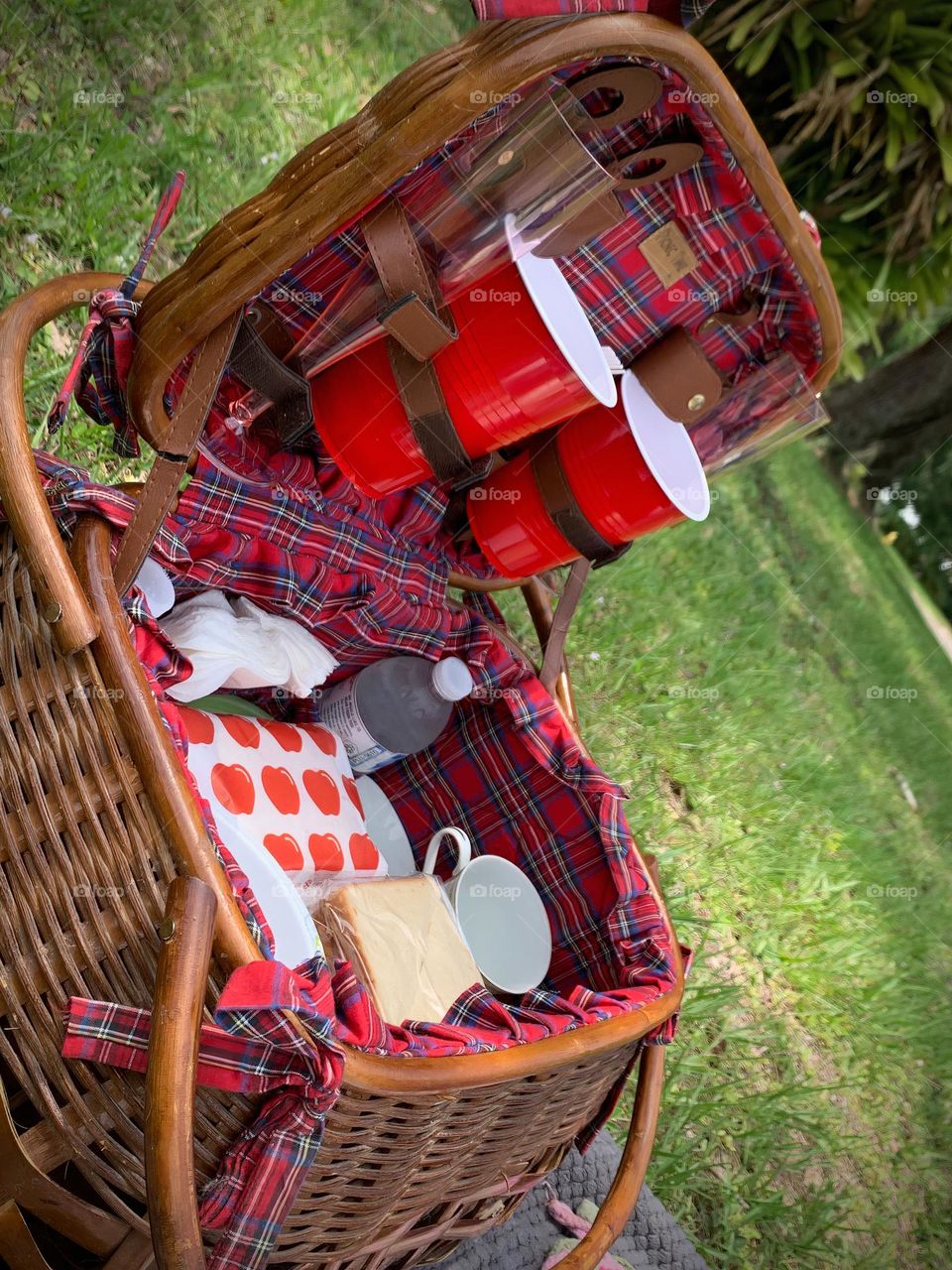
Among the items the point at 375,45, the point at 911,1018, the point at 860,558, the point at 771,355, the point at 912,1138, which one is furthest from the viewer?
the point at 860,558

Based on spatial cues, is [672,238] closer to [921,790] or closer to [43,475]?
[43,475]

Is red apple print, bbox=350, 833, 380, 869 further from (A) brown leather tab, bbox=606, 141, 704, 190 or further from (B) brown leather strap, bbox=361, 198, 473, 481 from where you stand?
(A) brown leather tab, bbox=606, 141, 704, 190

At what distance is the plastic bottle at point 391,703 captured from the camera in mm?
1422

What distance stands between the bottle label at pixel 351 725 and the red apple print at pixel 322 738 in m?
0.02

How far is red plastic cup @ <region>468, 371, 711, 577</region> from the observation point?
116 cm

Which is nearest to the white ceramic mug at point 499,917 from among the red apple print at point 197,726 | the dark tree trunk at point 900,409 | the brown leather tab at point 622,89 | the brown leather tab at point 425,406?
the red apple print at point 197,726

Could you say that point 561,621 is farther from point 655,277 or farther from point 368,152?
point 368,152

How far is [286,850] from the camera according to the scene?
1.19 meters

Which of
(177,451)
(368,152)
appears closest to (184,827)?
(177,451)

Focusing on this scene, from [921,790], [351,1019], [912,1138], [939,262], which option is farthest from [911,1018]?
[939,262]

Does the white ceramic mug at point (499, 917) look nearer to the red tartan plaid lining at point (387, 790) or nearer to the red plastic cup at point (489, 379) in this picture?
the red tartan plaid lining at point (387, 790)

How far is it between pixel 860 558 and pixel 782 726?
2426mm

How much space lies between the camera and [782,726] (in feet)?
10.1

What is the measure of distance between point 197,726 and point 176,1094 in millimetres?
532
